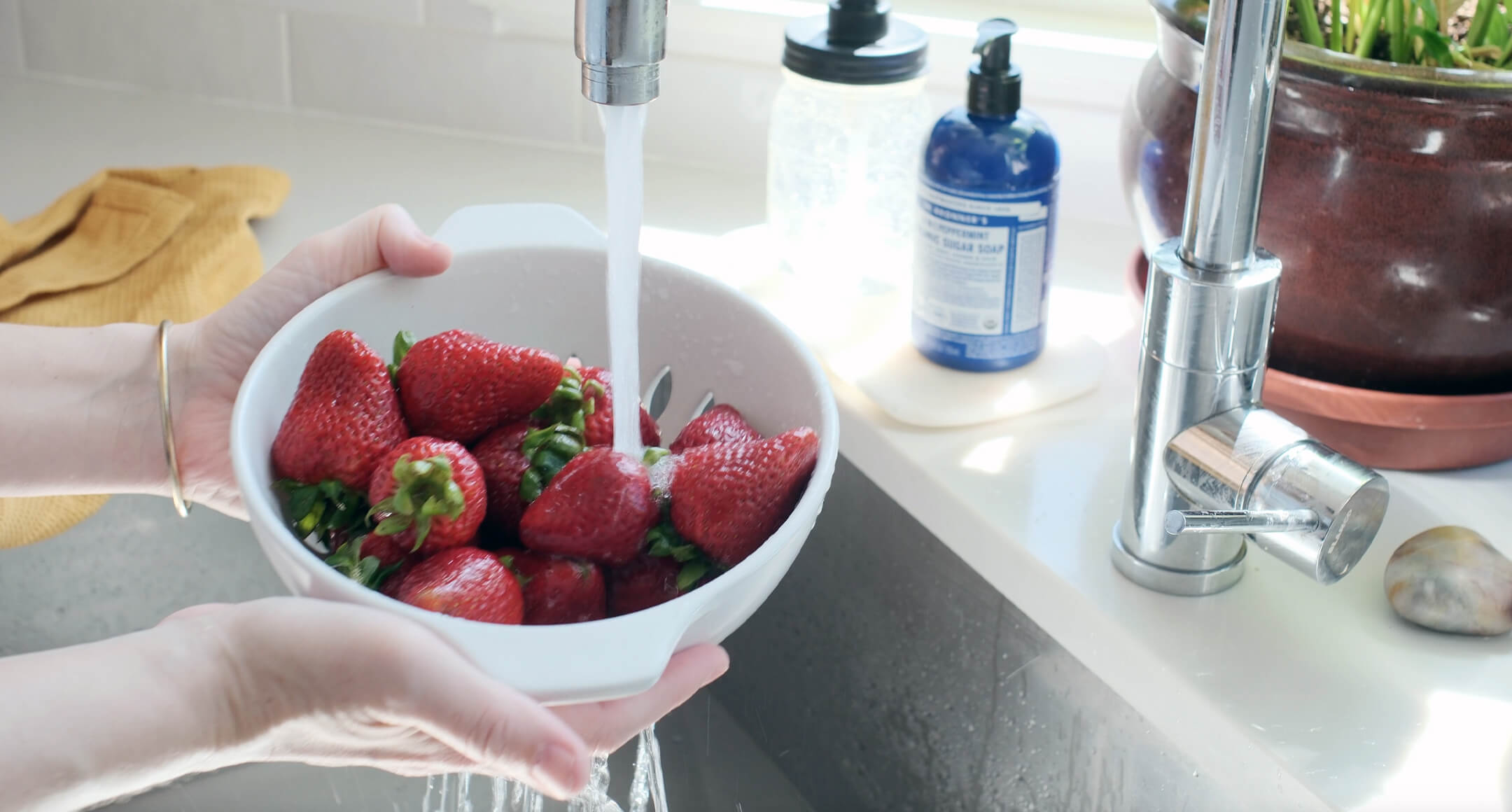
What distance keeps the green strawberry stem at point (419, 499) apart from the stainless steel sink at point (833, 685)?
0.30m

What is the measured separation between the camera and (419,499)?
1.97 ft

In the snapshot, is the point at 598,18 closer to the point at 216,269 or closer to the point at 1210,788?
the point at 1210,788

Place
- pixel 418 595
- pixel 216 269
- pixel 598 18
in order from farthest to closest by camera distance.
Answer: pixel 216 269
pixel 418 595
pixel 598 18

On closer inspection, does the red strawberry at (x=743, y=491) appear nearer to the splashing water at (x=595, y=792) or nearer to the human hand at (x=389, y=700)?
the human hand at (x=389, y=700)

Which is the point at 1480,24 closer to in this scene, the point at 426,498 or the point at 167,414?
the point at 426,498

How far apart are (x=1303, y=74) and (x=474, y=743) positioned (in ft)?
1.47

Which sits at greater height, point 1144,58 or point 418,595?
point 1144,58

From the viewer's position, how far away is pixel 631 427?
0.64 m

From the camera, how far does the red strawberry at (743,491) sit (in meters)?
0.60

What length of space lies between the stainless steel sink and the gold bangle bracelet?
15cm

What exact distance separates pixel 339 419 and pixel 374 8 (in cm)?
73

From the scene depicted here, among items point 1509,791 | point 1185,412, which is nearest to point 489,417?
point 1185,412

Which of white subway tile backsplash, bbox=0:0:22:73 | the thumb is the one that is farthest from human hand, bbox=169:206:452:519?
white subway tile backsplash, bbox=0:0:22:73

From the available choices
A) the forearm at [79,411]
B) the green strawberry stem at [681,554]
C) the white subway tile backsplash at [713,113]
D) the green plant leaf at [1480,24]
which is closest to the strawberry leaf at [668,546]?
the green strawberry stem at [681,554]
